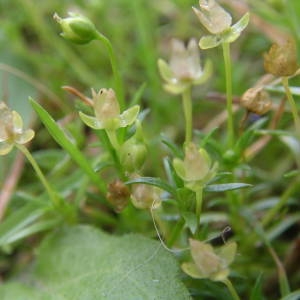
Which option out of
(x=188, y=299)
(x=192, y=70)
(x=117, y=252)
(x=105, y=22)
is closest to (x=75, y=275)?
(x=117, y=252)

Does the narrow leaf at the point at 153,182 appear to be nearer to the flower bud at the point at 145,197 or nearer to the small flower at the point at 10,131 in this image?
the flower bud at the point at 145,197

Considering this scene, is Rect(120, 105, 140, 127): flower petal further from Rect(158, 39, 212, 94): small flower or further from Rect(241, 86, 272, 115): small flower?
Rect(241, 86, 272, 115): small flower

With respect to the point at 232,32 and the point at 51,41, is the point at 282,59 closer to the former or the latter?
the point at 232,32

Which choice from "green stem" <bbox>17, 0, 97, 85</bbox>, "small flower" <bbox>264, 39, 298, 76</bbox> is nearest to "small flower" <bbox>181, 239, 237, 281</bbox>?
"small flower" <bbox>264, 39, 298, 76</bbox>

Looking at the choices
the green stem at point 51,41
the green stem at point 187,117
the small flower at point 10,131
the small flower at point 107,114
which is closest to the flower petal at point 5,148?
the small flower at point 10,131

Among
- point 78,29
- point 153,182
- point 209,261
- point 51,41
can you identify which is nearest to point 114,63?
point 78,29

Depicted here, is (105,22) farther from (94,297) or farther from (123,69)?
(94,297)

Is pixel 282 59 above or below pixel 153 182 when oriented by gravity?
above

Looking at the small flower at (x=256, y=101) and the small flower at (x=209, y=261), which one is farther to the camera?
the small flower at (x=256, y=101)
